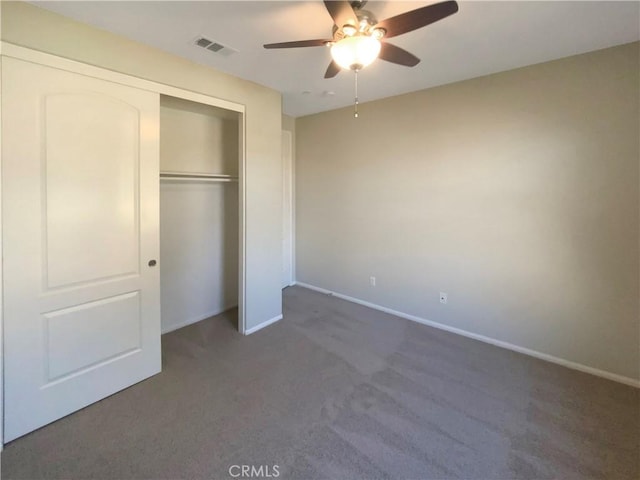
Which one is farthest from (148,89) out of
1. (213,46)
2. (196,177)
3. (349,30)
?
(349,30)

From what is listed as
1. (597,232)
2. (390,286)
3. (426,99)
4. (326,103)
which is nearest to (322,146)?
(326,103)

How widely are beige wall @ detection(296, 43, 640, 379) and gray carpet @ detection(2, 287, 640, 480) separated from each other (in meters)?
0.47

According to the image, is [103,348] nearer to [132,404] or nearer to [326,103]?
[132,404]

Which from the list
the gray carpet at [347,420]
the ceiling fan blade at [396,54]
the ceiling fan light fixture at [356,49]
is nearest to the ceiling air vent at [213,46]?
the ceiling fan light fixture at [356,49]

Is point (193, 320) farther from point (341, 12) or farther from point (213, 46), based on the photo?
point (341, 12)

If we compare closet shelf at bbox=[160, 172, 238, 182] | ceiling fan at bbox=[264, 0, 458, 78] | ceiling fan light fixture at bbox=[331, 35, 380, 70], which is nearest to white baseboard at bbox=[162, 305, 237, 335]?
closet shelf at bbox=[160, 172, 238, 182]

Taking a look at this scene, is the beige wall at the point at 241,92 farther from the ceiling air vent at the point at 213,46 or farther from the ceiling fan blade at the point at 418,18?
the ceiling fan blade at the point at 418,18

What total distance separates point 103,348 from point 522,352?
3.55 metres

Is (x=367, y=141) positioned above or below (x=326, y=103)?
below

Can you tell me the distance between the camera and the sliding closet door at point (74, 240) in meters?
1.86

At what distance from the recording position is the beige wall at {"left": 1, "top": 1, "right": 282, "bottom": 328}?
6.18 ft

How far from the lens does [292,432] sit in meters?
2.01

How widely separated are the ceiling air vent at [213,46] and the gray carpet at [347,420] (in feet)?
8.40

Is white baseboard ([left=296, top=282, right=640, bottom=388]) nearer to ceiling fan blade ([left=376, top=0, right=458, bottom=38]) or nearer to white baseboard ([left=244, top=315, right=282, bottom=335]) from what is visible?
white baseboard ([left=244, top=315, right=282, bottom=335])
